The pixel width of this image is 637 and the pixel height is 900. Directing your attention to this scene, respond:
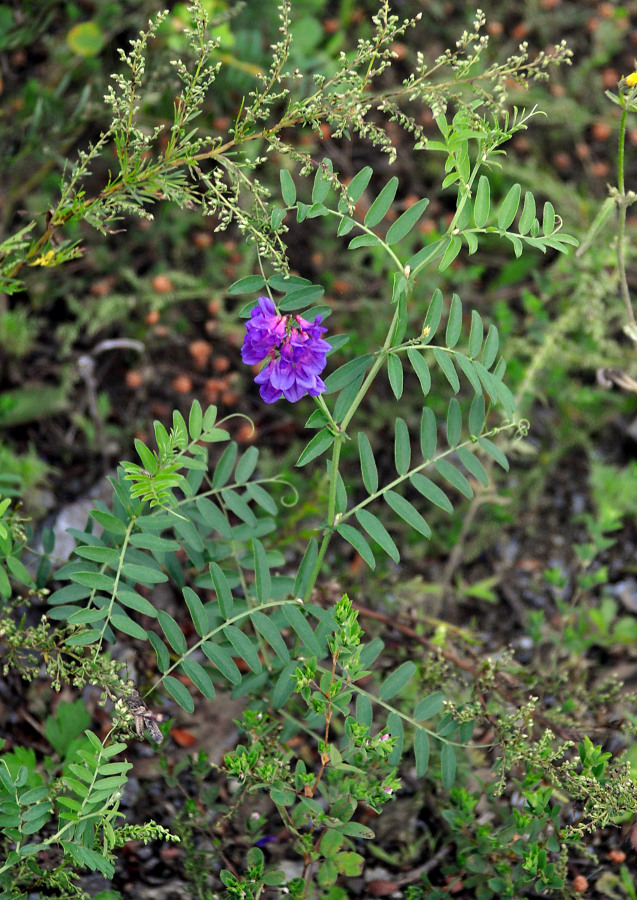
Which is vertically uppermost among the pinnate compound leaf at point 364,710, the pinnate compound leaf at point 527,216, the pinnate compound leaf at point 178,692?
the pinnate compound leaf at point 527,216

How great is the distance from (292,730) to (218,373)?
4.88ft

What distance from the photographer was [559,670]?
2.46 metres

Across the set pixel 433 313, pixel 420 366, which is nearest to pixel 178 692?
pixel 420 366

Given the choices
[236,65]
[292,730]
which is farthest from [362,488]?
[236,65]

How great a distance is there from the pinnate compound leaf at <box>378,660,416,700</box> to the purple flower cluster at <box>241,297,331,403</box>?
2.19ft

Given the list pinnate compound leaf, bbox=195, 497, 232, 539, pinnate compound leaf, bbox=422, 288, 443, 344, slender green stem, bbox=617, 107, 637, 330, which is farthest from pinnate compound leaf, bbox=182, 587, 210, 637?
slender green stem, bbox=617, 107, 637, 330

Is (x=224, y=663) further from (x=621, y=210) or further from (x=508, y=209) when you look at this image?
(x=621, y=210)

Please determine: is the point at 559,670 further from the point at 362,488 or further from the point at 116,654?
the point at 116,654

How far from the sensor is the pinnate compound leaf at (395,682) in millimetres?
1854

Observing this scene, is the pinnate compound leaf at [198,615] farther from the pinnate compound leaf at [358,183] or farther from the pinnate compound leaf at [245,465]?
the pinnate compound leaf at [358,183]

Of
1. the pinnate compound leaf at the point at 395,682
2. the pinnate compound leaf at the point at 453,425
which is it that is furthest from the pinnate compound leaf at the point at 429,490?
the pinnate compound leaf at the point at 395,682

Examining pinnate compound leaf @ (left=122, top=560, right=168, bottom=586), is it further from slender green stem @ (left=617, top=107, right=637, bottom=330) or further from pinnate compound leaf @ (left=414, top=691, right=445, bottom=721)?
slender green stem @ (left=617, top=107, right=637, bottom=330)

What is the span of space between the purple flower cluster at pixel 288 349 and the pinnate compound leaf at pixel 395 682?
2.19 feet

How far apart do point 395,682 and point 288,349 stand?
2.55 ft
